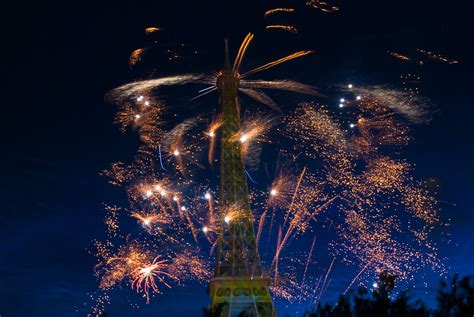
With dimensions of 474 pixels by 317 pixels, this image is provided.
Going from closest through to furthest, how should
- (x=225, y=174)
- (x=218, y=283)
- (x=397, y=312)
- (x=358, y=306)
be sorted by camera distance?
1. (x=397, y=312)
2. (x=358, y=306)
3. (x=218, y=283)
4. (x=225, y=174)

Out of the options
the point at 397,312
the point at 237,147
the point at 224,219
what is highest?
the point at 237,147

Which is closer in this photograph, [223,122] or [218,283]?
[218,283]

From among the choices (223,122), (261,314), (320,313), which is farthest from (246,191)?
(320,313)

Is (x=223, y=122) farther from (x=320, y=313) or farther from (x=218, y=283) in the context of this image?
(x=320, y=313)

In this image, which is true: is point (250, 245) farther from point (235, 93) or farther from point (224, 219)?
point (235, 93)

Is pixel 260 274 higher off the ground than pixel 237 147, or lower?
lower

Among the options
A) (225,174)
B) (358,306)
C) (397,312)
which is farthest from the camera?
(225,174)
